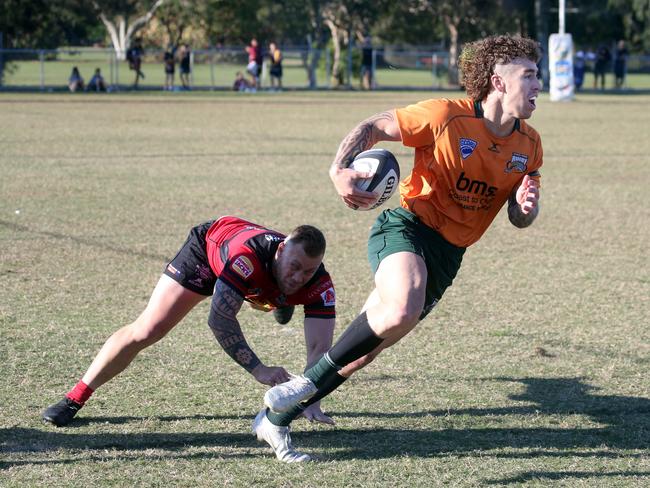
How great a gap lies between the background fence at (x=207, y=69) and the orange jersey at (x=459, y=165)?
35.5 meters

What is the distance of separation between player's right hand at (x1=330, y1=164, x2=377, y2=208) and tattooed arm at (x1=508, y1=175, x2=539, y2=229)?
80 centimetres

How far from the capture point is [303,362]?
6582 mm

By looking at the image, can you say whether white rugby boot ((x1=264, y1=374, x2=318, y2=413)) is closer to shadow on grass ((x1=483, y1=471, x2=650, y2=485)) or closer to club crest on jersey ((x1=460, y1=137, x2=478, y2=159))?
shadow on grass ((x1=483, y1=471, x2=650, y2=485))

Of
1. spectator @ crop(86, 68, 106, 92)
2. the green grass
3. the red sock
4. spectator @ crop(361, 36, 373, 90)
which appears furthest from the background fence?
the red sock

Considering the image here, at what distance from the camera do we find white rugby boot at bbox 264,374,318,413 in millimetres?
4789

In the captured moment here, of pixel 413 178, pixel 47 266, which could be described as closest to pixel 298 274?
pixel 413 178

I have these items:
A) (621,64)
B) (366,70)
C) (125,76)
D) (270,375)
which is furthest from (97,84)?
(270,375)

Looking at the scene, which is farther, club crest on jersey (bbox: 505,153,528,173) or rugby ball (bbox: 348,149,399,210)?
club crest on jersey (bbox: 505,153,528,173)

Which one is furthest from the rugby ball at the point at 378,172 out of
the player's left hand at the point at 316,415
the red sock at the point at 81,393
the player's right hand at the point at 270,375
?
the red sock at the point at 81,393

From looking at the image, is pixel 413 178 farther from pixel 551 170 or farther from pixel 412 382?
pixel 551 170

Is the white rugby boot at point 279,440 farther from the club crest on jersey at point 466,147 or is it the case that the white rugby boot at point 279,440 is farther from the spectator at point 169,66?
the spectator at point 169,66

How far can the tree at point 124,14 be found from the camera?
5456 centimetres

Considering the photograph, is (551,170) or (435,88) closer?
(551,170)

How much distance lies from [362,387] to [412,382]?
1.06 ft
